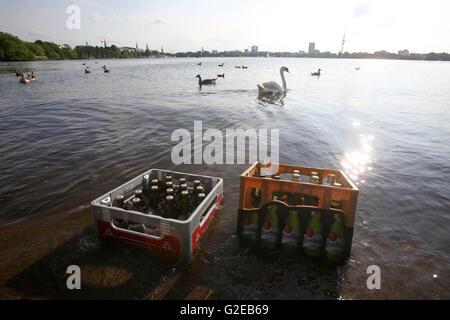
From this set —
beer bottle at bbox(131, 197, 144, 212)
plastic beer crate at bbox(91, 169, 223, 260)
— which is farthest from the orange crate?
beer bottle at bbox(131, 197, 144, 212)

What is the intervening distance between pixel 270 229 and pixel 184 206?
168 centimetres

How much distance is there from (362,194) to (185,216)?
4.61 meters

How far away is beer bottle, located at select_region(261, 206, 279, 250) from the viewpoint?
3.79 m

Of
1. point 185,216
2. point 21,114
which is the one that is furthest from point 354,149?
point 21,114

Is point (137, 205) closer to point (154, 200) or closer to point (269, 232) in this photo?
point (154, 200)

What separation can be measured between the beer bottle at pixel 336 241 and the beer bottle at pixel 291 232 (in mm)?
466

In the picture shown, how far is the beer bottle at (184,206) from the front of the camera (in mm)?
4410

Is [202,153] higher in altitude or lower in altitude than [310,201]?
lower

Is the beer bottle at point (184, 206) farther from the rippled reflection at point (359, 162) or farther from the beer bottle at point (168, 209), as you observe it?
the rippled reflection at point (359, 162)

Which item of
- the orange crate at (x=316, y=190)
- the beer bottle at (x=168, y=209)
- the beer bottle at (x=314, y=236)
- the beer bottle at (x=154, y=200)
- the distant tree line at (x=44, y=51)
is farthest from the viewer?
the distant tree line at (x=44, y=51)

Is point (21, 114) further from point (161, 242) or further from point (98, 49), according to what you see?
point (98, 49)

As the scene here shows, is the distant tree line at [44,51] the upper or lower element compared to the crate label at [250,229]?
upper

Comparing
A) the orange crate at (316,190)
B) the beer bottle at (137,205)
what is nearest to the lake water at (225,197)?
the beer bottle at (137,205)

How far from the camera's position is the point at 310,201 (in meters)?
4.16
